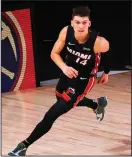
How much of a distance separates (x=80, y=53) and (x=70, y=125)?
6.25 feet

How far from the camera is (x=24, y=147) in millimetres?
6254

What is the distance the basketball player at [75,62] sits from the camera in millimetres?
5973

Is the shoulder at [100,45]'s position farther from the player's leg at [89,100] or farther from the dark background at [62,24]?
the dark background at [62,24]

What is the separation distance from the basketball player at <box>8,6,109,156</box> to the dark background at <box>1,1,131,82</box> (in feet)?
10.7

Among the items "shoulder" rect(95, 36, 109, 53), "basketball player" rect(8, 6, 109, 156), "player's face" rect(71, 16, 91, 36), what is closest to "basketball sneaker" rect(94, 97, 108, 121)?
"basketball player" rect(8, 6, 109, 156)

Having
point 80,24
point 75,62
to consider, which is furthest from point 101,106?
point 80,24

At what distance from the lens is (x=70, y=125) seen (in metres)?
7.79

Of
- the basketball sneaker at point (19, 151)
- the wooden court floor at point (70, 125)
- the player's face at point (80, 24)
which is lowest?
the wooden court floor at point (70, 125)

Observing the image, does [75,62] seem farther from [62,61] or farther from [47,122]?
[47,122]

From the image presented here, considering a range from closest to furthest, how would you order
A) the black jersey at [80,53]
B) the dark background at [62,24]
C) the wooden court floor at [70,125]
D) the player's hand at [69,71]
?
the player's hand at [69,71] < the black jersey at [80,53] < the wooden court floor at [70,125] < the dark background at [62,24]

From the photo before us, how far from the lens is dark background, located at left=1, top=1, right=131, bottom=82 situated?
9766 mm

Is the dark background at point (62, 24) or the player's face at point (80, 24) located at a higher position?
the player's face at point (80, 24)

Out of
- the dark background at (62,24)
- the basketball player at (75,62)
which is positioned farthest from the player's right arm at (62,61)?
the dark background at (62,24)

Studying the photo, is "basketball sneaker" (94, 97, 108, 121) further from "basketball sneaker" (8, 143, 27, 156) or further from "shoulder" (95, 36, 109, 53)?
"basketball sneaker" (8, 143, 27, 156)
